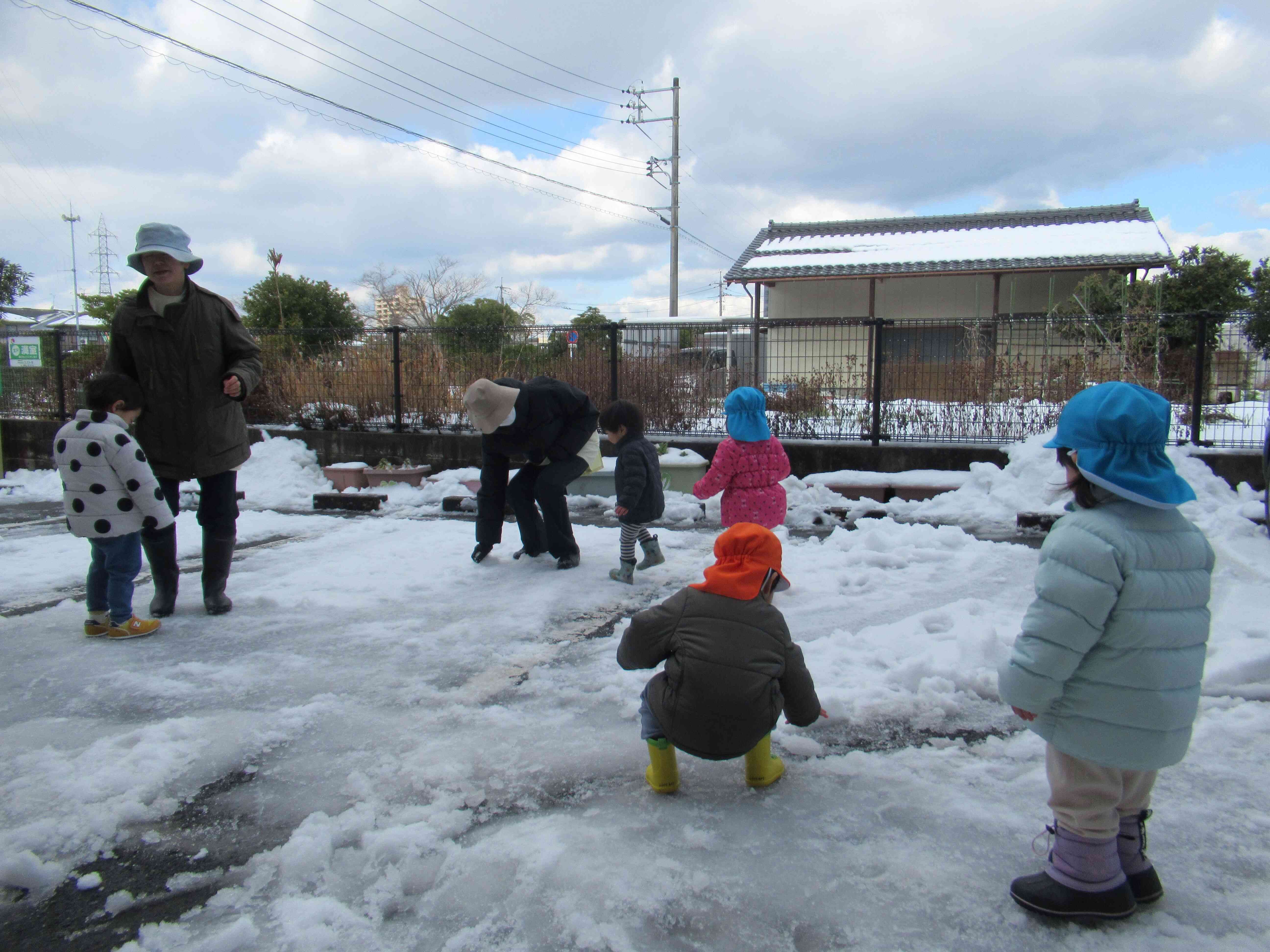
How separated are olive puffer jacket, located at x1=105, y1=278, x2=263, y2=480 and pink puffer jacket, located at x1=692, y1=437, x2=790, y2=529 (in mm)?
2610

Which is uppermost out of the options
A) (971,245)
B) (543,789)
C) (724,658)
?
(971,245)

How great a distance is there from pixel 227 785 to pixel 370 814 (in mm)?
584

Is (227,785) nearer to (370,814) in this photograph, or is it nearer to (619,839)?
(370,814)

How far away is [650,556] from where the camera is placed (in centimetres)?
546

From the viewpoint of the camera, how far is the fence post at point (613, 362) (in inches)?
385

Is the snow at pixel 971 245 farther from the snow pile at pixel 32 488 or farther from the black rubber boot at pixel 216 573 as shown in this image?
the black rubber boot at pixel 216 573

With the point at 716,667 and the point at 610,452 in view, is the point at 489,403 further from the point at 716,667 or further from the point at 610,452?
the point at 610,452

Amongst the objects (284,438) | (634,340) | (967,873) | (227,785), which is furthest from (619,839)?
(284,438)

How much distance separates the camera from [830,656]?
3.65 meters

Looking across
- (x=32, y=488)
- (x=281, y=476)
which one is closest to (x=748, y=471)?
(x=281, y=476)

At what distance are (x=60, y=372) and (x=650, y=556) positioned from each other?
10.4 meters

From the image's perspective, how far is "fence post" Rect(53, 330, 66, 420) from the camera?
11.6m

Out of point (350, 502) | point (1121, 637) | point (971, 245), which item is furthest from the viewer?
point (971, 245)

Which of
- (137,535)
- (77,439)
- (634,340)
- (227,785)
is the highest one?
(634,340)
